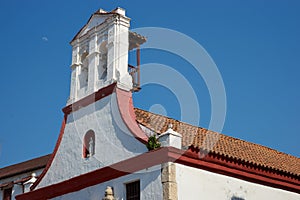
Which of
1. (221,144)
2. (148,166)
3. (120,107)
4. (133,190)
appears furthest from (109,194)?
(221,144)

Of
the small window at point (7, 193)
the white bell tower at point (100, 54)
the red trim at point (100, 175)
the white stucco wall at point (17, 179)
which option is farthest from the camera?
the small window at point (7, 193)

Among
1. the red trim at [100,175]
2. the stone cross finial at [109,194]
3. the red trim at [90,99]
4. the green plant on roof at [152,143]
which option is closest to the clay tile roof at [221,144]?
the green plant on roof at [152,143]

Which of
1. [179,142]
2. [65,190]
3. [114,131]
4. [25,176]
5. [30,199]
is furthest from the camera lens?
[25,176]

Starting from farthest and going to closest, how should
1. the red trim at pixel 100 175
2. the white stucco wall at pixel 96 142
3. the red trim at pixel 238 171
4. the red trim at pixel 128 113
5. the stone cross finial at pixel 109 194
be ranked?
the white stucco wall at pixel 96 142 → the red trim at pixel 128 113 → the stone cross finial at pixel 109 194 → the red trim at pixel 238 171 → the red trim at pixel 100 175

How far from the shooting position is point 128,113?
48.0 feet

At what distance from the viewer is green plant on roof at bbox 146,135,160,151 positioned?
13.1m

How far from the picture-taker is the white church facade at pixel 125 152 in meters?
13.1

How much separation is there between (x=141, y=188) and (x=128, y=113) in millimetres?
2445

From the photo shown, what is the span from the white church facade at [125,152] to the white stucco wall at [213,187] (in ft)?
0.09

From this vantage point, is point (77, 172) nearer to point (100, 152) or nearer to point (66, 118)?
point (100, 152)

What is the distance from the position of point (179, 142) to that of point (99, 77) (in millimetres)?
4317

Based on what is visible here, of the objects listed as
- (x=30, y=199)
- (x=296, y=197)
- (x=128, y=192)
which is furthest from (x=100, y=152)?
(x=296, y=197)

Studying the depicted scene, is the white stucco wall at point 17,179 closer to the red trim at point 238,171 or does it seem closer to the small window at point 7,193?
the small window at point 7,193

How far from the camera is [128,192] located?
13648 millimetres
